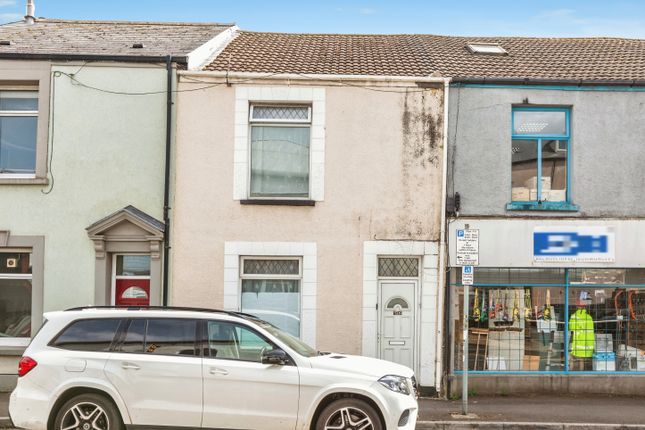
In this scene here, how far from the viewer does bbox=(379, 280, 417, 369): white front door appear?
47.8ft

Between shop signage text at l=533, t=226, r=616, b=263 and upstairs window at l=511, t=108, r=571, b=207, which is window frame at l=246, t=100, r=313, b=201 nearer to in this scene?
upstairs window at l=511, t=108, r=571, b=207

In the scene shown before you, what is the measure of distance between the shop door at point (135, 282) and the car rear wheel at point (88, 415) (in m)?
5.38

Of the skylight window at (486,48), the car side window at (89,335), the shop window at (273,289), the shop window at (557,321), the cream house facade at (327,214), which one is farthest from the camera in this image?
the skylight window at (486,48)

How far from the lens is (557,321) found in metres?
14.9

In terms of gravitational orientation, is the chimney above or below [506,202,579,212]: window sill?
above

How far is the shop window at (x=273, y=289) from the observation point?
14.6 meters

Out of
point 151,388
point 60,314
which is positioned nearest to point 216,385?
point 151,388

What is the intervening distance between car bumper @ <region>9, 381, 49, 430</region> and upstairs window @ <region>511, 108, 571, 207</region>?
30.4 feet

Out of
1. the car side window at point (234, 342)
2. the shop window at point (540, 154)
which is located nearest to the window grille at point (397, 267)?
the shop window at point (540, 154)

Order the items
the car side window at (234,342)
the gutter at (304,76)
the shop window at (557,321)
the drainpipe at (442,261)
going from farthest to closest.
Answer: the shop window at (557,321)
the gutter at (304,76)
the drainpipe at (442,261)
the car side window at (234,342)

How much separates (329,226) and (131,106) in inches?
169

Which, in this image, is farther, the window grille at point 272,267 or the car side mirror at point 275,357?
the window grille at point 272,267

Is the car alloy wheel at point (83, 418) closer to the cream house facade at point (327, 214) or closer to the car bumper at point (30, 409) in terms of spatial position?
the car bumper at point (30, 409)

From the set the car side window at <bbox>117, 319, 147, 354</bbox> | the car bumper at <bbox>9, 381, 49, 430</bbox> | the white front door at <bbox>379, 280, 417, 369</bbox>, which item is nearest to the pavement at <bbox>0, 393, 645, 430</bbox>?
the white front door at <bbox>379, 280, 417, 369</bbox>
